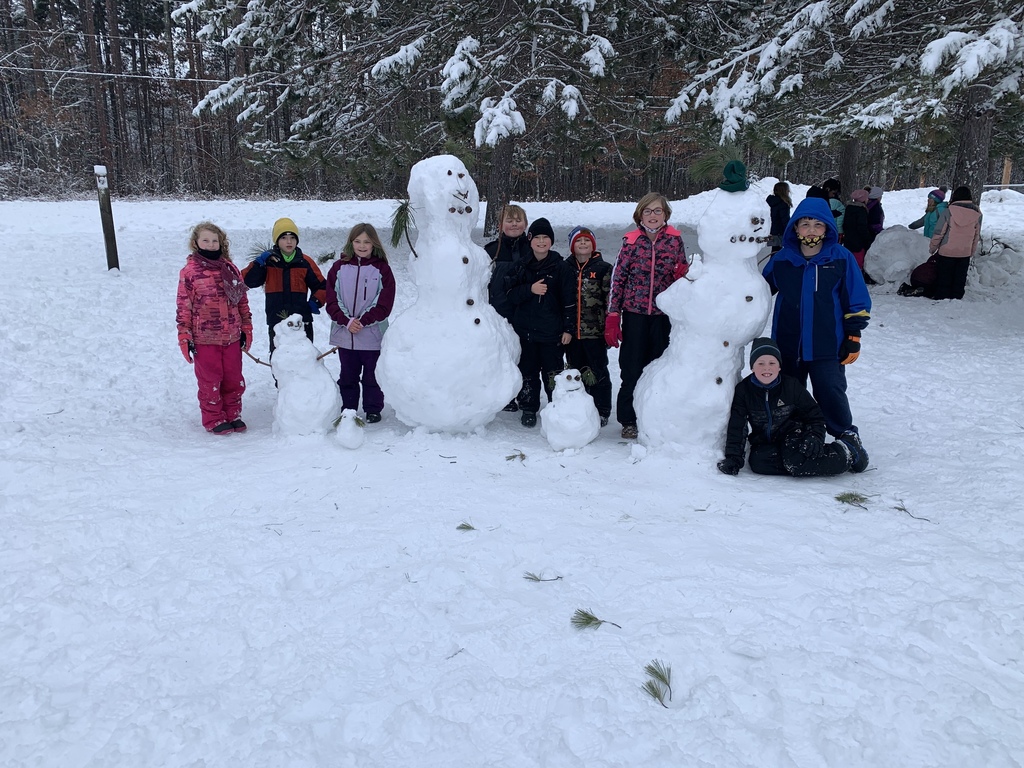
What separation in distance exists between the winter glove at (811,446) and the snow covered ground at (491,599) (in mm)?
213

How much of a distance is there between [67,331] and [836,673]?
7.64m

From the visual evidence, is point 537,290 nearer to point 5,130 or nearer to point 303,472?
point 303,472

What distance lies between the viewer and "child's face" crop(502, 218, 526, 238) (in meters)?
5.02

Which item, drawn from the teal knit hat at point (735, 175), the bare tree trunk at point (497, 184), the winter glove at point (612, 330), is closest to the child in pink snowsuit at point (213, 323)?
the winter glove at point (612, 330)

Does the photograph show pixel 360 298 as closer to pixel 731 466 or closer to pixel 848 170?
pixel 731 466

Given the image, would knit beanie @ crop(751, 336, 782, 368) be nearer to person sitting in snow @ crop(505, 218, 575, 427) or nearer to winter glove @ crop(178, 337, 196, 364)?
person sitting in snow @ crop(505, 218, 575, 427)

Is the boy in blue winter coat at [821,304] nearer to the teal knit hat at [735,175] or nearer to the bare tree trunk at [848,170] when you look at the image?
Result: the teal knit hat at [735,175]

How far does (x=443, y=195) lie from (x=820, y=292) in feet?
8.46

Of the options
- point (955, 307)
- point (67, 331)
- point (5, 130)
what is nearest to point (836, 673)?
point (67, 331)

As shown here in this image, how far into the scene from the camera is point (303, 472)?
4281 mm

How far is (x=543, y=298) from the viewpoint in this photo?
5012 mm

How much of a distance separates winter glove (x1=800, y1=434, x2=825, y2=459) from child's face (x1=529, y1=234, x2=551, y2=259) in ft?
7.25

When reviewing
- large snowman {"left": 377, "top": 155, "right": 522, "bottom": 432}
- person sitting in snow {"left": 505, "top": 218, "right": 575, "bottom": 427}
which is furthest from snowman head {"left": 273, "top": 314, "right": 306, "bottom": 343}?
person sitting in snow {"left": 505, "top": 218, "right": 575, "bottom": 427}

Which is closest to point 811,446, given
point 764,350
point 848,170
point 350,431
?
point 764,350
